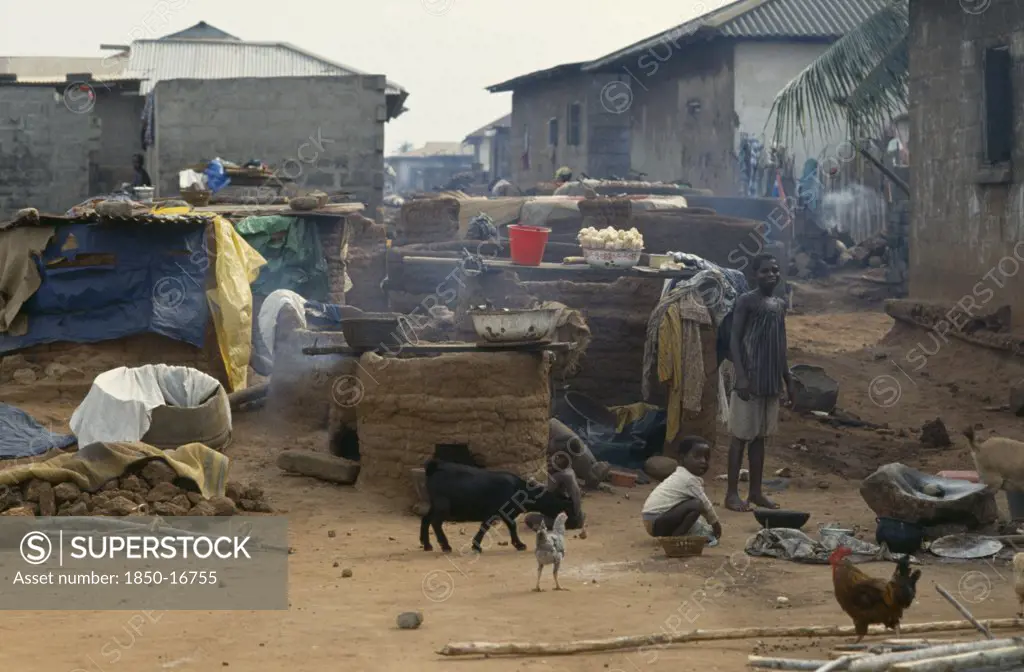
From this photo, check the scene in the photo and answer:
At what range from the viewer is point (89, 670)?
5516 mm

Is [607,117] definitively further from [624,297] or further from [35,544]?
[35,544]

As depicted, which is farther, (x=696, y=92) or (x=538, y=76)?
(x=538, y=76)

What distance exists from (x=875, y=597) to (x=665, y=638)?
0.88 metres

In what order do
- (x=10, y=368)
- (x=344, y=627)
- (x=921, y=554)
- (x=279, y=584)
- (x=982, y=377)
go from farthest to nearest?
(x=982, y=377), (x=10, y=368), (x=921, y=554), (x=279, y=584), (x=344, y=627)

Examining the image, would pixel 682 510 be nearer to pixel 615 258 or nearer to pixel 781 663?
pixel 781 663

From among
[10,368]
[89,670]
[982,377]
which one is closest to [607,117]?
[982,377]

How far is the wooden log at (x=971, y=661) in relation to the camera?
16.2 ft

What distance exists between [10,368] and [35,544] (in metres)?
5.84

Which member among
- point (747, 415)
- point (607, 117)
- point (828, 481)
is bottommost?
point (828, 481)

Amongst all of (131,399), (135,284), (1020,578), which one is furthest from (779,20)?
(1020,578)

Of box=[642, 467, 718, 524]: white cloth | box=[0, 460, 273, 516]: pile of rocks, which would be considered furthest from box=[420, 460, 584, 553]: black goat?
box=[0, 460, 273, 516]: pile of rocks

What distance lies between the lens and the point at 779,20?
A: 87.7ft

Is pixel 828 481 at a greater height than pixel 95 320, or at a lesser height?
lesser

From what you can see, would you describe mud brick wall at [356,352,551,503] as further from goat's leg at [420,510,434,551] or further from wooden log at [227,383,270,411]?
wooden log at [227,383,270,411]
